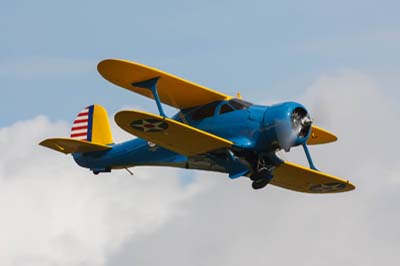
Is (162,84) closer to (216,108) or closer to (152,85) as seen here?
(152,85)

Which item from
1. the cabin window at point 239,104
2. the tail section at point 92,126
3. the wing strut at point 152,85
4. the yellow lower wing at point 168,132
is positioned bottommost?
the tail section at point 92,126

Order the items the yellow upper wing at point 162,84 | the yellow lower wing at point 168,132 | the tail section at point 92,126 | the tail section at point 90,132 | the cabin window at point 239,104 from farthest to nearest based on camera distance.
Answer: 1. the tail section at point 92,126
2. the tail section at point 90,132
3. the cabin window at point 239,104
4. the yellow upper wing at point 162,84
5. the yellow lower wing at point 168,132

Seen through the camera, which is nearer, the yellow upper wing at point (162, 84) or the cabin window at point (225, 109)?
the yellow upper wing at point (162, 84)

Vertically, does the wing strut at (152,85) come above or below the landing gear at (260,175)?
above

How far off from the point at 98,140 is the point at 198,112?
5.02 m

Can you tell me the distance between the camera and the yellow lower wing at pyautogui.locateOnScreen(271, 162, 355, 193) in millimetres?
28125

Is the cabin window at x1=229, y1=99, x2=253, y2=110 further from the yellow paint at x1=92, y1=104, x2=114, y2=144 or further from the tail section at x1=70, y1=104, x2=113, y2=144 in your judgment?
the tail section at x1=70, y1=104, x2=113, y2=144

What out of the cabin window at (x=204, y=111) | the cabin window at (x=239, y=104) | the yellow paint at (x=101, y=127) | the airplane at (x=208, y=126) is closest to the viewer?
the airplane at (x=208, y=126)

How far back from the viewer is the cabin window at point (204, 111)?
2610 centimetres

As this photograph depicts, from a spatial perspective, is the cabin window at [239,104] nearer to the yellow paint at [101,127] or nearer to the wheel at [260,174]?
the wheel at [260,174]

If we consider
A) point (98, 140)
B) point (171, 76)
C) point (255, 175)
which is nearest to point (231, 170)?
point (255, 175)

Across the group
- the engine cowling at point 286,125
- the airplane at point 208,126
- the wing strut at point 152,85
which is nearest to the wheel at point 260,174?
the airplane at point 208,126

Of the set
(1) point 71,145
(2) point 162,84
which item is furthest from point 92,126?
(2) point 162,84

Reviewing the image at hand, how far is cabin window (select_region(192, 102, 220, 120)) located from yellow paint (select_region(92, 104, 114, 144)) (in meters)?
4.50
